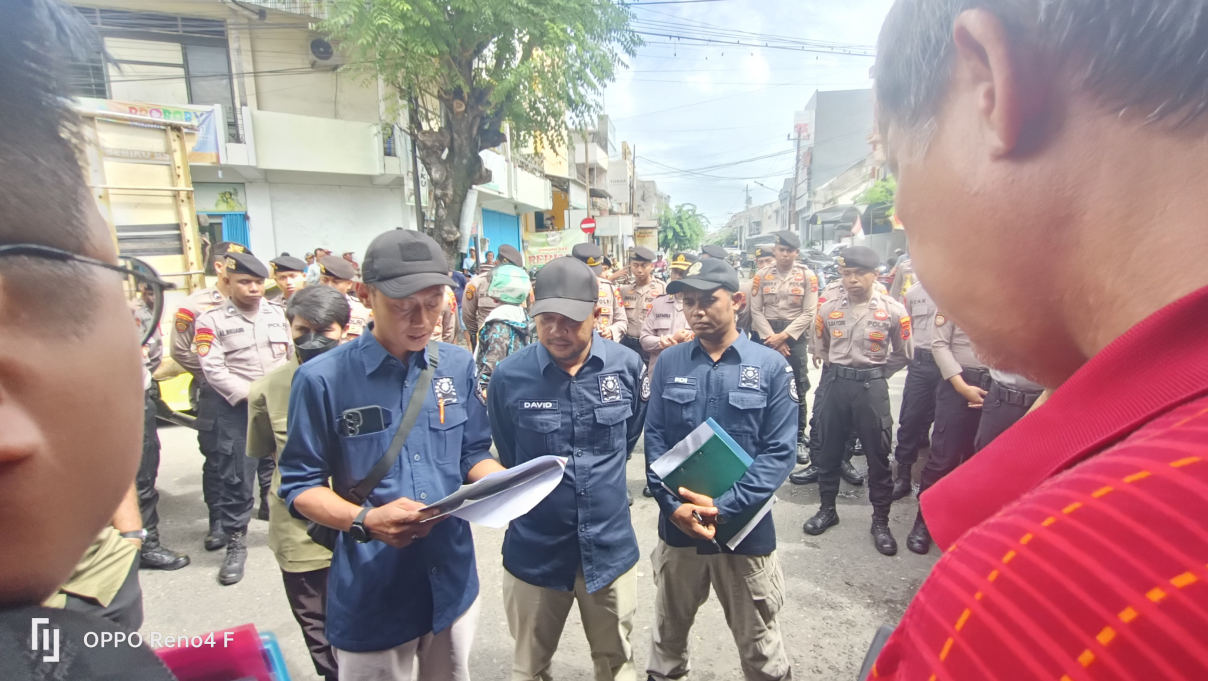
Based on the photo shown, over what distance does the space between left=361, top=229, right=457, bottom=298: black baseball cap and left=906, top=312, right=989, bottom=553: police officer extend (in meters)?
3.57

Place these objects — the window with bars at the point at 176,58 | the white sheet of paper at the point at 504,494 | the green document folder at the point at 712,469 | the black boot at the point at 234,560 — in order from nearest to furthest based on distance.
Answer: the white sheet of paper at the point at 504,494
the green document folder at the point at 712,469
the black boot at the point at 234,560
the window with bars at the point at 176,58

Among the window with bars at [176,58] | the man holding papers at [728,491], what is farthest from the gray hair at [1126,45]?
the window with bars at [176,58]

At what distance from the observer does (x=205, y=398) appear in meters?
4.20

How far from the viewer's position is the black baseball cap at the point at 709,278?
2.91m

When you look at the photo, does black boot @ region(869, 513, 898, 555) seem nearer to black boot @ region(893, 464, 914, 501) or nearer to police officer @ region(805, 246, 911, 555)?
police officer @ region(805, 246, 911, 555)

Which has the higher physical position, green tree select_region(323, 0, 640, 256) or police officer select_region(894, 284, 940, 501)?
green tree select_region(323, 0, 640, 256)

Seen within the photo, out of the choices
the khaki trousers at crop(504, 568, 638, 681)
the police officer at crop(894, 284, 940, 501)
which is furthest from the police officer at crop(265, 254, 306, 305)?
the police officer at crop(894, 284, 940, 501)

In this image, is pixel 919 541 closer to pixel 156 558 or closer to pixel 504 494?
pixel 504 494

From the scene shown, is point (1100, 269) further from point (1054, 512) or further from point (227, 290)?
point (227, 290)

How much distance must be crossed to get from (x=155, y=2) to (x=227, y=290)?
12.1 m

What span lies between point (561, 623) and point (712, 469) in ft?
2.89

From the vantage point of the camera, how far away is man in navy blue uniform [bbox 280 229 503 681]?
6.43ft

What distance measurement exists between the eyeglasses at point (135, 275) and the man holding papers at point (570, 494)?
1.62 meters

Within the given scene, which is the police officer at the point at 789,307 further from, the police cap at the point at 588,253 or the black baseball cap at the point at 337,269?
the black baseball cap at the point at 337,269
